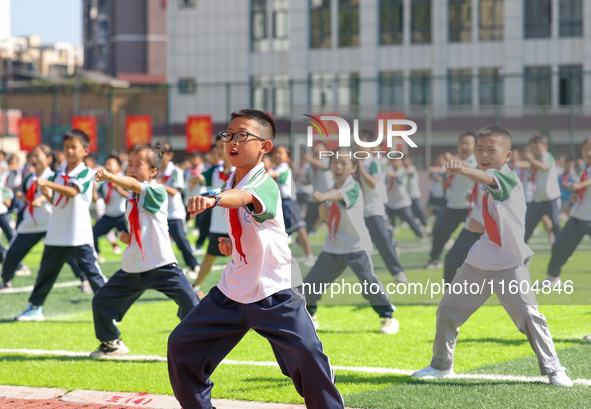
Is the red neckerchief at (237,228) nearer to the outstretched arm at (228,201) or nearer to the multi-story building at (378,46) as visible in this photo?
the outstretched arm at (228,201)

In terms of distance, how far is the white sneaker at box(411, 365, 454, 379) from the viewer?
21.0 feet

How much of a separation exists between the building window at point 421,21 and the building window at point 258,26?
25.8 ft

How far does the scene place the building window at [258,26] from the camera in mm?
48312

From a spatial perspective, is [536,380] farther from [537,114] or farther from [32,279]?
[32,279]

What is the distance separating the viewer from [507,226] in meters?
6.11

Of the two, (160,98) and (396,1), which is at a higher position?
(396,1)

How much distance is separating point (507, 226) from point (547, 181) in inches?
231

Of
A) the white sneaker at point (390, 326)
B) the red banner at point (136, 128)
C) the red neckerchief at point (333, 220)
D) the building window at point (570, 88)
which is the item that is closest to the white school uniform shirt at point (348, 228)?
the red neckerchief at point (333, 220)

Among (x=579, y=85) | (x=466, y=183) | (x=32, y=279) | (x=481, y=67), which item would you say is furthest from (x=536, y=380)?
(x=481, y=67)

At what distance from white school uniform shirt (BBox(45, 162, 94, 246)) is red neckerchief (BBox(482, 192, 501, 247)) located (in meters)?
4.08

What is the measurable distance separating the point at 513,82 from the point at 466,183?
25087mm

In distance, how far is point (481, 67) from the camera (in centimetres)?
4347

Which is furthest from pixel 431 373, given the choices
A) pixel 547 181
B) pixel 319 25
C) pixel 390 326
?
pixel 319 25

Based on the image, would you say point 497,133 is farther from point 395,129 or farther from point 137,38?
point 137,38
